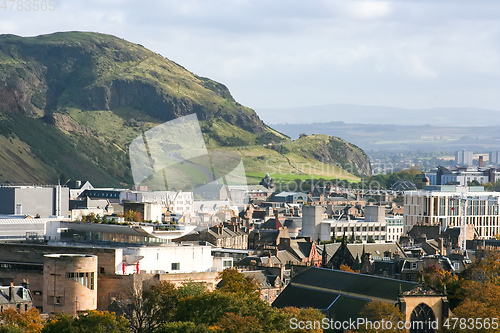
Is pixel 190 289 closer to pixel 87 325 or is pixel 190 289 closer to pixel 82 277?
pixel 82 277

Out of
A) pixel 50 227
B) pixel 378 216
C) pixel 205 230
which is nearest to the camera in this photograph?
pixel 50 227

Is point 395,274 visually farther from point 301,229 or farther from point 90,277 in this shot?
point 301,229

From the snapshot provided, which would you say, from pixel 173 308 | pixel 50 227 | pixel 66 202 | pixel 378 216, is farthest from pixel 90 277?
pixel 378 216

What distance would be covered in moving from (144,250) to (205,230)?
5477cm

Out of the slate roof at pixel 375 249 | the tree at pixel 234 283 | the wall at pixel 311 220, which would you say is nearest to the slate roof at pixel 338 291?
the tree at pixel 234 283

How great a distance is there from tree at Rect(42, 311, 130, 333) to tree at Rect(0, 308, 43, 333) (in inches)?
76.1

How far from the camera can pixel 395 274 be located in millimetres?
98062

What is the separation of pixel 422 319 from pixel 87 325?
2384cm

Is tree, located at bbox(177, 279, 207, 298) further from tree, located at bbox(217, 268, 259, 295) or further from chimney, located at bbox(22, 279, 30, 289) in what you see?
chimney, located at bbox(22, 279, 30, 289)

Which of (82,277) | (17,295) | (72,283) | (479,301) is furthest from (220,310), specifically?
(479,301)

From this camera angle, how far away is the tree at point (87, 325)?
63.0m

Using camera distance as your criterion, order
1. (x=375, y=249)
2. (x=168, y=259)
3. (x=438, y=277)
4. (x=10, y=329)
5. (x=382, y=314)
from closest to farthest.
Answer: (x=10, y=329) < (x=382, y=314) < (x=168, y=259) < (x=438, y=277) < (x=375, y=249)

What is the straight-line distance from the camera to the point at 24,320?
220 ft

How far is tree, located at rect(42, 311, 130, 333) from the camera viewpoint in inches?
2482
